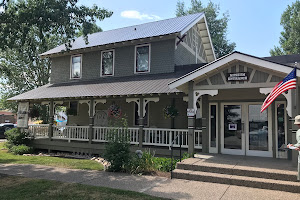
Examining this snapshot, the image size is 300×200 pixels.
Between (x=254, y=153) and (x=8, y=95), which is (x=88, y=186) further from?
(x=8, y=95)

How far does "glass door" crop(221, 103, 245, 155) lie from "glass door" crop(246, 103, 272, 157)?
0.23 m

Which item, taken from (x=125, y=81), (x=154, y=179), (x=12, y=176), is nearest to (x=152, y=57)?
(x=125, y=81)

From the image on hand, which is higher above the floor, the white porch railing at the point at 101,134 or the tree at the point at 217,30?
the tree at the point at 217,30

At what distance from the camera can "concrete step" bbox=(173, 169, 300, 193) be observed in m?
6.27

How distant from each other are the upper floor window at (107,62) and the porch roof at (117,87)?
1.88ft

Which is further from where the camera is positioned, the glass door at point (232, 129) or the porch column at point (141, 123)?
the porch column at point (141, 123)

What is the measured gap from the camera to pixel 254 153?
9781mm

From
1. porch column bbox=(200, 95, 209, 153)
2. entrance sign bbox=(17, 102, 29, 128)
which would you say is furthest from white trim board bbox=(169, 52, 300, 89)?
entrance sign bbox=(17, 102, 29, 128)

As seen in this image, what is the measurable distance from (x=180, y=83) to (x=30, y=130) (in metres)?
11.2

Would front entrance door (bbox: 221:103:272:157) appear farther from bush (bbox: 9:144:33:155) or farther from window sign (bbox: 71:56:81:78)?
bush (bbox: 9:144:33:155)

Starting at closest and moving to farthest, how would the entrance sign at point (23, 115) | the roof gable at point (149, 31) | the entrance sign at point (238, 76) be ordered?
the entrance sign at point (238, 76)
the roof gable at point (149, 31)
the entrance sign at point (23, 115)

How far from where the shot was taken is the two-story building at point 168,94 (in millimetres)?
8852

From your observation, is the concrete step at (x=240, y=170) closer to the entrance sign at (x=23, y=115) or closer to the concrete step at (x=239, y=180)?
the concrete step at (x=239, y=180)

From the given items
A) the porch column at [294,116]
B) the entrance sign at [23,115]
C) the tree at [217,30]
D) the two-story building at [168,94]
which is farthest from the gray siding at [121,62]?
the tree at [217,30]
